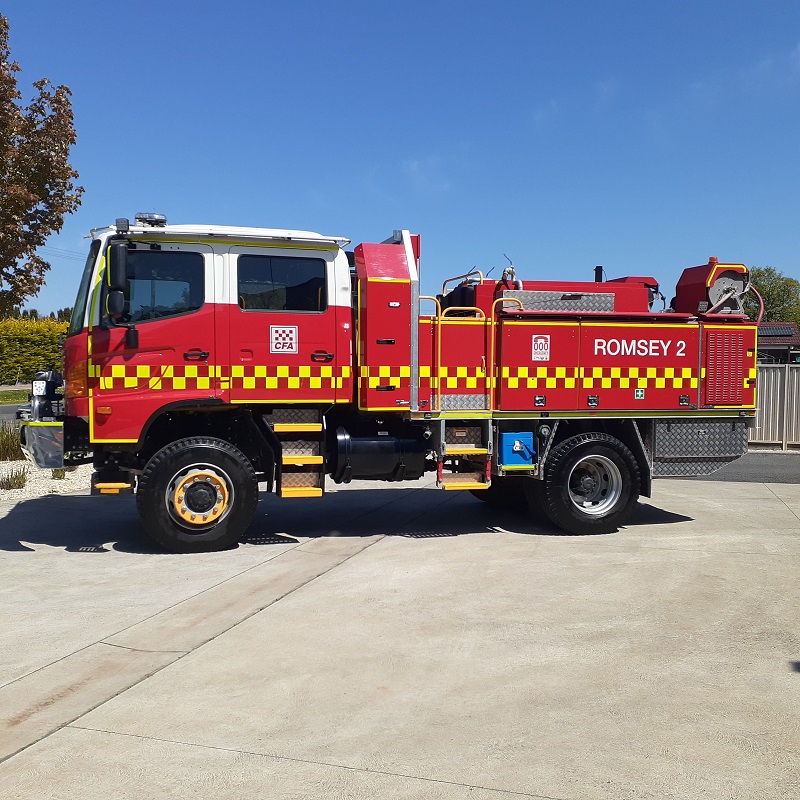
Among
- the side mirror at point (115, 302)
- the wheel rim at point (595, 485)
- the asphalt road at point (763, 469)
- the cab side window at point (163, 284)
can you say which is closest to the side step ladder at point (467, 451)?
the wheel rim at point (595, 485)

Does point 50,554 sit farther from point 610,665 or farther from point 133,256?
point 610,665

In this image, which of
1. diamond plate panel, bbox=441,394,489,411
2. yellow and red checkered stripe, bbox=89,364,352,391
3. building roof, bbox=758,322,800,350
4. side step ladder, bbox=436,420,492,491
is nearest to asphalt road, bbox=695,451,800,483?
side step ladder, bbox=436,420,492,491

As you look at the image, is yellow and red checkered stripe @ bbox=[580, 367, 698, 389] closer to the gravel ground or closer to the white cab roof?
the white cab roof

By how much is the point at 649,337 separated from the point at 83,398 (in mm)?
5713

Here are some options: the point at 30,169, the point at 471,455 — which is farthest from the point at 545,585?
the point at 30,169

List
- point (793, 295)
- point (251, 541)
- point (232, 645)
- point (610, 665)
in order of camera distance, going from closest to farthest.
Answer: point (610, 665) → point (232, 645) → point (251, 541) → point (793, 295)

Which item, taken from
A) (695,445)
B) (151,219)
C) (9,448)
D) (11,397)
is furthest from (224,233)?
(11,397)

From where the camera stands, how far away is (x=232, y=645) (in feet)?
15.9

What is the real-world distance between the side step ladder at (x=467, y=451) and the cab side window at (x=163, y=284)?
2808 millimetres

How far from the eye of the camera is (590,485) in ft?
27.8

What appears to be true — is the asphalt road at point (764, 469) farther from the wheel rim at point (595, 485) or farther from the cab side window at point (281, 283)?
the cab side window at point (281, 283)

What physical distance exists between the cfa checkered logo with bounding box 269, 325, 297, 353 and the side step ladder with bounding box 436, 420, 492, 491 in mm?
1757

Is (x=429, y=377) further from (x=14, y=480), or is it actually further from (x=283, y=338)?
(x=14, y=480)

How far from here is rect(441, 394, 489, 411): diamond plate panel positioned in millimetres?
8102
